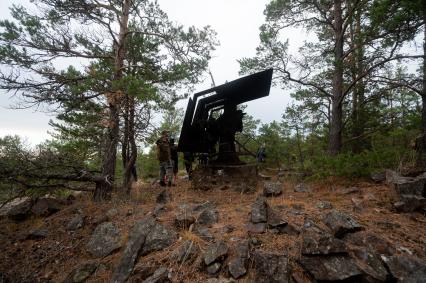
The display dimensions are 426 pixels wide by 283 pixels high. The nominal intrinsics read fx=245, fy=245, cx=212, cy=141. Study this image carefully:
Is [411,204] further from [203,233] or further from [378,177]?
[203,233]

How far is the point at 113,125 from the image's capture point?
8.07m

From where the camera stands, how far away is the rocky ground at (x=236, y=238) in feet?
10.3

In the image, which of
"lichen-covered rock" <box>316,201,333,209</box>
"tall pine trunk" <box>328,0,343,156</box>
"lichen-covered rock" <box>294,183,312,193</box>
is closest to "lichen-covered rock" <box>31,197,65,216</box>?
"lichen-covered rock" <box>294,183,312,193</box>

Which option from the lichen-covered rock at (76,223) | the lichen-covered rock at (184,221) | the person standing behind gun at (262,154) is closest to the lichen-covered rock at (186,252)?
the lichen-covered rock at (184,221)

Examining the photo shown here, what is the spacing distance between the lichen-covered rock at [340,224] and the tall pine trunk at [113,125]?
543 cm

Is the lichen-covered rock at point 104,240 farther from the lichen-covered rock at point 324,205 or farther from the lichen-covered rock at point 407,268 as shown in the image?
the lichen-covered rock at point 407,268

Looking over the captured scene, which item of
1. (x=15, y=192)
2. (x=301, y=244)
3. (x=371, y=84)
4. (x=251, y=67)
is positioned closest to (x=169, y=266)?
(x=301, y=244)

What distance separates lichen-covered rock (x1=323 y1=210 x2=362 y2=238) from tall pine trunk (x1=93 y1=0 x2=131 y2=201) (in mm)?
5430

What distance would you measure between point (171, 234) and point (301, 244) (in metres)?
2.17

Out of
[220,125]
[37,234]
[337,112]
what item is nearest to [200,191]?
[220,125]

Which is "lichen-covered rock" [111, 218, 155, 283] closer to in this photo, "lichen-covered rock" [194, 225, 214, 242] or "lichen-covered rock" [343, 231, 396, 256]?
"lichen-covered rock" [194, 225, 214, 242]

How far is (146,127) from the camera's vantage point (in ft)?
25.6

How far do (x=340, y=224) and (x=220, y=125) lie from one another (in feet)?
16.0

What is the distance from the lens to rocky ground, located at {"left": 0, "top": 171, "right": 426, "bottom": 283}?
10.3 feet
